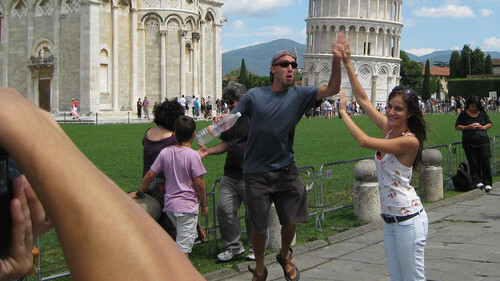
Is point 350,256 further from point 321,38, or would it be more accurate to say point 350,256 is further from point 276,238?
point 321,38

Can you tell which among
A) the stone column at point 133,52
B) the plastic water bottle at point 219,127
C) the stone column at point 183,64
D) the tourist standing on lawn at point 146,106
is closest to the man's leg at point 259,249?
the plastic water bottle at point 219,127

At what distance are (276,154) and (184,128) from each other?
3.07 feet

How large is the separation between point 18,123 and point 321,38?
294 ft

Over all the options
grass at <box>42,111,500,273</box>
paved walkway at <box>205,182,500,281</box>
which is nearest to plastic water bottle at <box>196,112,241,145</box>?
paved walkway at <box>205,182,500,281</box>

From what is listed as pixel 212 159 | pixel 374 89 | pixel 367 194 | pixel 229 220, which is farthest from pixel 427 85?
pixel 229 220

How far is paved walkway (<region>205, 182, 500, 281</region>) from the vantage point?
22.8 feet

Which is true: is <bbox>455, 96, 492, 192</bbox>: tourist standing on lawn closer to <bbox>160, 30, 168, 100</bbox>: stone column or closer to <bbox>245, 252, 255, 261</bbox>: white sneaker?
<bbox>245, 252, 255, 261</bbox>: white sneaker

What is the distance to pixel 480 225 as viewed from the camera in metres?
9.62

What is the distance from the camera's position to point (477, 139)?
498 inches

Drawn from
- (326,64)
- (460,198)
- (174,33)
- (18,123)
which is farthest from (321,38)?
(18,123)

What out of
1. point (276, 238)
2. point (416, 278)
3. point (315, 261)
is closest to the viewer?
point (416, 278)

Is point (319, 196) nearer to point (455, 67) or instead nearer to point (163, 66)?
point (163, 66)

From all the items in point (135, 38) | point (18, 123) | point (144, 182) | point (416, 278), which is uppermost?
point (135, 38)

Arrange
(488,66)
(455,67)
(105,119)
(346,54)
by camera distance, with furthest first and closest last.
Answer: (455,67)
(488,66)
(105,119)
(346,54)
